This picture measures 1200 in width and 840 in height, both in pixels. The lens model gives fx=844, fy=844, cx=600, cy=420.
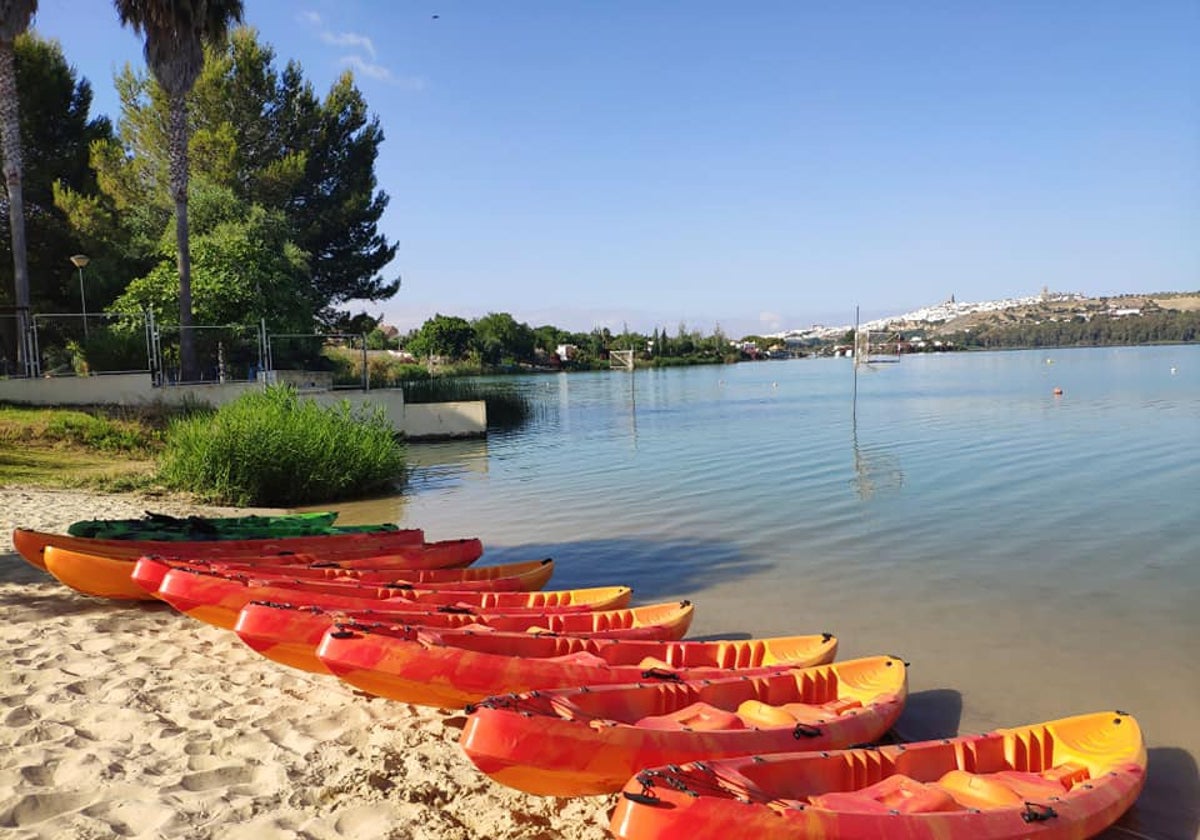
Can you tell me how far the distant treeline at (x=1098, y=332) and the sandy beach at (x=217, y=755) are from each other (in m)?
159

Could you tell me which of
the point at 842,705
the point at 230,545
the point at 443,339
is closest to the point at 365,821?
the point at 842,705

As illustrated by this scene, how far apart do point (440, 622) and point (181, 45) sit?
68.8ft

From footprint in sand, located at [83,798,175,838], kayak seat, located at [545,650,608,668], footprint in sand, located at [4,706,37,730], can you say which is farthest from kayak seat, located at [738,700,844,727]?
footprint in sand, located at [4,706,37,730]

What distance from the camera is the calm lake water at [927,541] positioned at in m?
6.31

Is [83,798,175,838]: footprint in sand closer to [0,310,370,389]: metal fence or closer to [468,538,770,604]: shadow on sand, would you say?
[468,538,770,604]: shadow on sand

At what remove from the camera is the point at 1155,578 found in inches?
355

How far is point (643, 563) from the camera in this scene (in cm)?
1038

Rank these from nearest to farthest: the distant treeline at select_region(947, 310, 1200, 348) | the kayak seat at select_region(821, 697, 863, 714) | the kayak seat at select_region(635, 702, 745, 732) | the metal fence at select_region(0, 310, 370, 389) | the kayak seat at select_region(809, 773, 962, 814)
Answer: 1. the kayak seat at select_region(809, 773, 962, 814)
2. the kayak seat at select_region(635, 702, 745, 732)
3. the kayak seat at select_region(821, 697, 863, 714)
4. the metal fence at select_region(0, 310, 370, 389)
5. the distant treeline at select_region(947, 310, 1200, 348)

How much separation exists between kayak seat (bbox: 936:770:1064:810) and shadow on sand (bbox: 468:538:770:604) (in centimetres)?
481

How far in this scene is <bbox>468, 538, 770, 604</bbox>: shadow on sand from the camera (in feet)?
30.7

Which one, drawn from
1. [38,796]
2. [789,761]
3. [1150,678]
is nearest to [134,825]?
[38,796]

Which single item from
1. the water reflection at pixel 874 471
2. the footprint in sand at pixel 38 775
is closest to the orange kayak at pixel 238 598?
the footprint in sand at pixel 38 775

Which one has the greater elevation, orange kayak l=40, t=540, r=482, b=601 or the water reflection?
orange kayak l=40, t=540, r=482, b=601

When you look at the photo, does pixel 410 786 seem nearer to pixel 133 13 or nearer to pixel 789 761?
pixel 789 761
